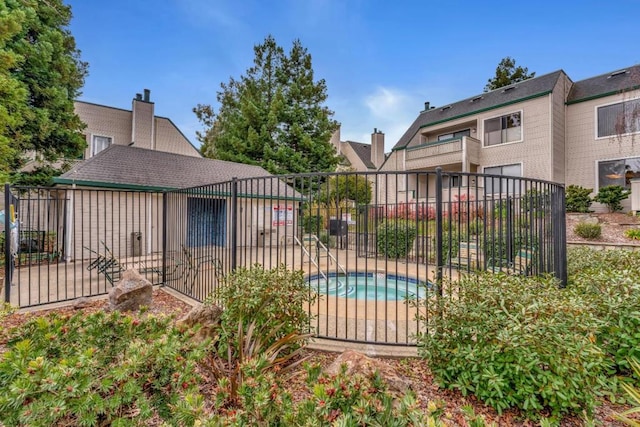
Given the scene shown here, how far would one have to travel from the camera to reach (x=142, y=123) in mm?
16984

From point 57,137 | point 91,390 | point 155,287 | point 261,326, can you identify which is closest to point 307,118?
point 57,137

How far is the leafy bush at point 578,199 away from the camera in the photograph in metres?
11.7

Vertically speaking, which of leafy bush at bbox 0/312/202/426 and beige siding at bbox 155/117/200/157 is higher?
beige siding at bbox 155/117/200/157

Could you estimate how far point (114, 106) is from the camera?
16.9 metres

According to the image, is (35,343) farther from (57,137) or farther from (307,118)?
(307,118)

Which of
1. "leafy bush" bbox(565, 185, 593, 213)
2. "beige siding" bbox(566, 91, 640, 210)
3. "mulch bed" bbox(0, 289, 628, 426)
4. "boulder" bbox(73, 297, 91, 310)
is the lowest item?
"mulch bed" bbox(0, 289, 628, 426)

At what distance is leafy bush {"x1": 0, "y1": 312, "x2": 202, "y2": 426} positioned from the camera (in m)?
1.43

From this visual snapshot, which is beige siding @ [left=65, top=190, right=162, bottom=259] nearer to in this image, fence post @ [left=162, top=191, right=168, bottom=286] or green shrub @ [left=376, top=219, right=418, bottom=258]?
fence post @ [left=162, top=191, right=168, bottom=286]

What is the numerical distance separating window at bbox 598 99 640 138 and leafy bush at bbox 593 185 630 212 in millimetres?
2194

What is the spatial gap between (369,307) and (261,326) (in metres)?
3.05

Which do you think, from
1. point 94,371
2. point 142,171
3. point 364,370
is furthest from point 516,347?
point 142,171

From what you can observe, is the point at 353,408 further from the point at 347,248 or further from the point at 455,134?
the point at 455,134

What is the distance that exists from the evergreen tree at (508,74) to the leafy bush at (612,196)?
1382cm

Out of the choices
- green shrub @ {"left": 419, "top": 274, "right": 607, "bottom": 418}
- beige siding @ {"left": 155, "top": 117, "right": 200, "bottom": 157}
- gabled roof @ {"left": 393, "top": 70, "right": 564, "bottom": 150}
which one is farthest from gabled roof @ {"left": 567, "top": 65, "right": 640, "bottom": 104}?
beige siding @ {"left": 155, "top": 117, "right": 200, "bottom": 157}
